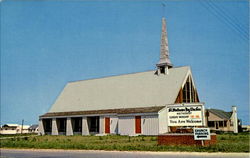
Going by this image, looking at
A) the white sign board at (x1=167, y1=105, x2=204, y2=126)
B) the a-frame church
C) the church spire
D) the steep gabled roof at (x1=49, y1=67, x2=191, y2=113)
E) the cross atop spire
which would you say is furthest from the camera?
the cross atop spire

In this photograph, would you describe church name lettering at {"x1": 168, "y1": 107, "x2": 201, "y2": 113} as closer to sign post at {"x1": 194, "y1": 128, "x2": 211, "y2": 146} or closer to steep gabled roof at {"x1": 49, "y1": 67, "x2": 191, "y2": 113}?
sign post at {"x1": 194, "y1": 128, "x2": 211, "y2": 146}

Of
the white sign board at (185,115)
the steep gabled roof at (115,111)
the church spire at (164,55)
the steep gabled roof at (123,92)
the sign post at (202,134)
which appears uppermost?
the church spire at (164,55)

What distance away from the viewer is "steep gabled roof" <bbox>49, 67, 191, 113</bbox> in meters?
36.9

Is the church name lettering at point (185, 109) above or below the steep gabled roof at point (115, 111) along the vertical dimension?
below

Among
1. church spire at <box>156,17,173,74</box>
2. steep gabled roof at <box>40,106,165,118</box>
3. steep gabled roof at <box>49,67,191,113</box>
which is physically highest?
church spire at <box>156,17,173,74</box>

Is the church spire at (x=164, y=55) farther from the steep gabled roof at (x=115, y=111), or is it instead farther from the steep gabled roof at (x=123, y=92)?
the steep gabled roof at (x=115, y=111)

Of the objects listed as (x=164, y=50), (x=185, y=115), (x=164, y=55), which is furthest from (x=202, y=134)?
(x=164, y=50)

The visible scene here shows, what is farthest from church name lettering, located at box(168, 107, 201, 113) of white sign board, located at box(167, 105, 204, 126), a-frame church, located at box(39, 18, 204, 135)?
a-frame church, located at box(39, 18, 204, 135)

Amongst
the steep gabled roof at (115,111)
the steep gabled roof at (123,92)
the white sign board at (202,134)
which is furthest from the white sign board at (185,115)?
the steep gabled roof at (123,92)

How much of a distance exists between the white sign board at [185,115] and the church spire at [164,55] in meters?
17.9

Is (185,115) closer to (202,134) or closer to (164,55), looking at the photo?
(202,134)

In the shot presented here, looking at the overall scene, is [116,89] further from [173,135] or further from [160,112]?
[173,135]

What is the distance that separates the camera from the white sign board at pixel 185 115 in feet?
69.9

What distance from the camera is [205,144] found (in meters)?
20.1
